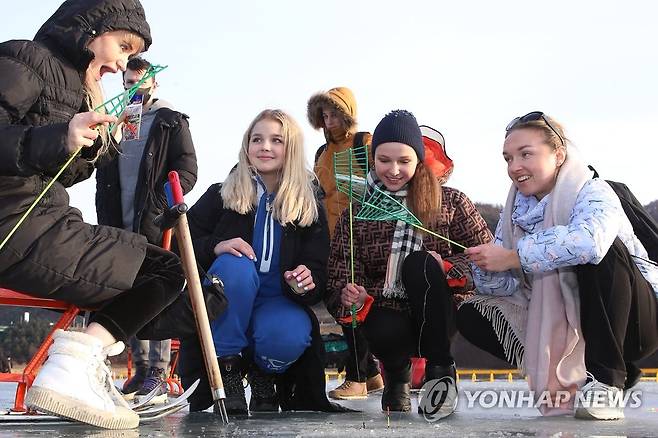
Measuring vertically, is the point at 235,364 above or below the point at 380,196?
below

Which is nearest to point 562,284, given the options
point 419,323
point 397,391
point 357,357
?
point 419,323

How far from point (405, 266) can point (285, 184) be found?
741 millimetres

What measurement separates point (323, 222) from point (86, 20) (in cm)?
155

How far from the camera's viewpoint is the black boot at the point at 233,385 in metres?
3.77

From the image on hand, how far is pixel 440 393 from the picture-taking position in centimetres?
383

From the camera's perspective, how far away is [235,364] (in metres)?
3.92

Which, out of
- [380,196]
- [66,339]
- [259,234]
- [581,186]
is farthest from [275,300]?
[581,186]

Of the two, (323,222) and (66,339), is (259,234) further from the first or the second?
(66,339)

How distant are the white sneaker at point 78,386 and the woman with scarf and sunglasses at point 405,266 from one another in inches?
51.8

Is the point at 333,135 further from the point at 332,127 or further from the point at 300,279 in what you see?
the point at 300,279

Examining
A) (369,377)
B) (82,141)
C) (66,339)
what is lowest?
(369,377)

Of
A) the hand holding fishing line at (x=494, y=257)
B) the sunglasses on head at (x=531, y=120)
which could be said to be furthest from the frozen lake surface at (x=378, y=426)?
the sunglasses on head at (x=531, y=120)

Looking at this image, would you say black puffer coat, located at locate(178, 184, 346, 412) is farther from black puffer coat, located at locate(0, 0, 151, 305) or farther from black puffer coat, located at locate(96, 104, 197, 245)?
black puffer coat, located at locate(96, 104, 197, 245)

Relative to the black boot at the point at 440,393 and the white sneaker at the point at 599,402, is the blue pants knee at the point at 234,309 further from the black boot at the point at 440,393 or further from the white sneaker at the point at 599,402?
the white sneaker at the point at 599,402
